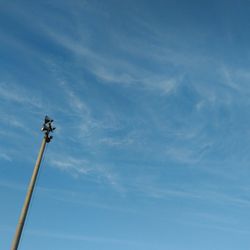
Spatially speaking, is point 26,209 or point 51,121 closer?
point 26,209

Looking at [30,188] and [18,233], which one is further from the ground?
[30,188]

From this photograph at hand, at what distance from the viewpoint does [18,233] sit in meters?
23.1

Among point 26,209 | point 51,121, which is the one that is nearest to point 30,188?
point 26,209

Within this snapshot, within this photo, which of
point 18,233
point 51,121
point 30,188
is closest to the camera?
point 18,233

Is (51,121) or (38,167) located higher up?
(51,121)

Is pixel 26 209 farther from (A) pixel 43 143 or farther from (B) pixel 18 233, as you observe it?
(A) pixel 43 143

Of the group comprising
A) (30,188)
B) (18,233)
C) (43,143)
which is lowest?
(18,233)

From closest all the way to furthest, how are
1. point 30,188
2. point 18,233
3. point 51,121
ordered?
point 18,233 < point 30,188 < point 51,121

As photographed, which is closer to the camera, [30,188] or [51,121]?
[30,188]

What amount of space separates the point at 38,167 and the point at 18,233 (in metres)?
3.97

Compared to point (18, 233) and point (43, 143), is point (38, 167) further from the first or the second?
point (18, 233)

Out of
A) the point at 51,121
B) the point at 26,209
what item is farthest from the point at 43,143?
the point at 26,209

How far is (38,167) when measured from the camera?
2555 centimetres

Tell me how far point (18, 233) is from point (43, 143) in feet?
17.8
